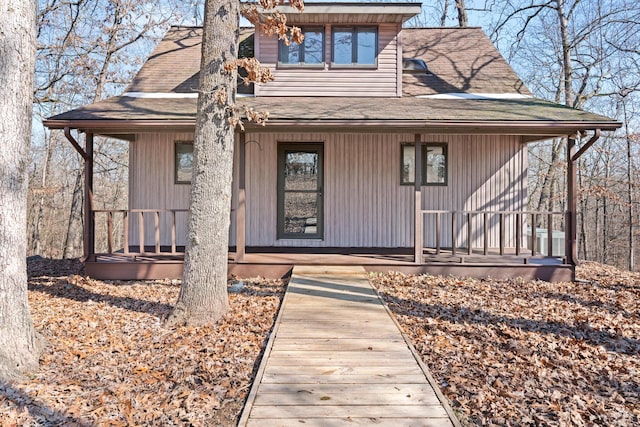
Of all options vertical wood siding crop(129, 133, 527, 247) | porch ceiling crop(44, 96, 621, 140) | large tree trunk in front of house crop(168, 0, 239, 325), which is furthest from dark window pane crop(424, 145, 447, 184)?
large tree trunk in front of house crop(168, 0, 239, 325)

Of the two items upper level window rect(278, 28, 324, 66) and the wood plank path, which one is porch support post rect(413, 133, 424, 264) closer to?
the wood plank path

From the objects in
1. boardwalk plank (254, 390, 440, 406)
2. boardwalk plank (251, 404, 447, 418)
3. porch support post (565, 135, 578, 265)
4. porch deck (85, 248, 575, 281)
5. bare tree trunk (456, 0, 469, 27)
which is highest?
bare tree trunk (456, 0, 469, 27)

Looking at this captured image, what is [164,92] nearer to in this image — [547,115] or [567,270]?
[547,115]

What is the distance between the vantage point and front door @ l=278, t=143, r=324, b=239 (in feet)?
31.7

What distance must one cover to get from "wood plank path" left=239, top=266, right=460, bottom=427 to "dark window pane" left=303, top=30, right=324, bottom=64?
5.92 metres

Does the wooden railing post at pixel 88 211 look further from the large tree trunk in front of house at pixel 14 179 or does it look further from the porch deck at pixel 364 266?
the large tree trunk in front of house at pixel 14 179

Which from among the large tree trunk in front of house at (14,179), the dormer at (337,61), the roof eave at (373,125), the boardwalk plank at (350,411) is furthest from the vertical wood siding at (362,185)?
the boardwalk plank at (350,411)

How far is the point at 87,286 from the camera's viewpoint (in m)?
7.49

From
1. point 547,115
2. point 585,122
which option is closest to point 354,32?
point 547,115

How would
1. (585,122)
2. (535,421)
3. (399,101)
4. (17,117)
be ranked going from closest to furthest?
(535,421) → (17,117) → (585,122) → (399,101)

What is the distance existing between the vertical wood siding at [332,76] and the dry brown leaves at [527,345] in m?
4.37

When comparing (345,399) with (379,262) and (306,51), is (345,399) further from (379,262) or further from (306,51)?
(306,51)

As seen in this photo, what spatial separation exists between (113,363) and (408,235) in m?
6.94

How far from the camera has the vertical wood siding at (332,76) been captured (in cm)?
956
